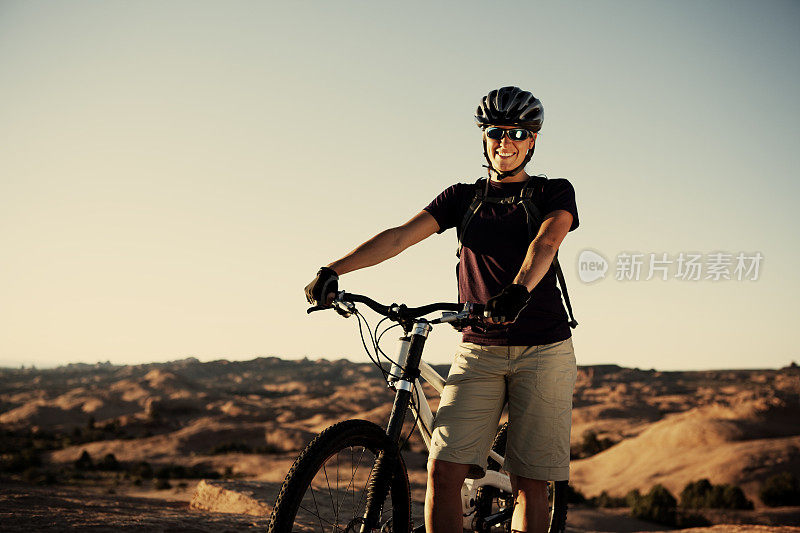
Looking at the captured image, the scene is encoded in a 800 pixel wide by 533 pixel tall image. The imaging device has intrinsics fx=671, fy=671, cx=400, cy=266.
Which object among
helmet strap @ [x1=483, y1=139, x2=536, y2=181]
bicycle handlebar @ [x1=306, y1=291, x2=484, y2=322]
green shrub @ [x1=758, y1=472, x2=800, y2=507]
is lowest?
green shrub @ [x1=758, y1=472, x2=800, y2=507]

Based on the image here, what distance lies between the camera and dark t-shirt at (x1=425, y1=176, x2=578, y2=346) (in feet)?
11.3

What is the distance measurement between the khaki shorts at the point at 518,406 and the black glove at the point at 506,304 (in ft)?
1.94

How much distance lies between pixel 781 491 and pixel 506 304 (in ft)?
60.9

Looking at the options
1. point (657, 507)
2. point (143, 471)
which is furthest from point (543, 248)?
point (143, 471)

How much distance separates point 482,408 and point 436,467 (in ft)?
1.24

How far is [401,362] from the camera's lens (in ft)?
11.1

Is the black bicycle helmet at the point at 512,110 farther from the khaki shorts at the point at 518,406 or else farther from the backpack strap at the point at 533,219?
the khaki shorts at the point at 518,406

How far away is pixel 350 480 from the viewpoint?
3.39 m

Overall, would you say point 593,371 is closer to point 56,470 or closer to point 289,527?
point 56,470

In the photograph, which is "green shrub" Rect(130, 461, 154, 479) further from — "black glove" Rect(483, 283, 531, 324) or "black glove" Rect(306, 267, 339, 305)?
"black glove" Rect(483, 283, 531, 324)

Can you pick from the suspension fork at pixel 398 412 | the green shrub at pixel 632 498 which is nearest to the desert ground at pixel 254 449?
the green shrub at pixel 632 498

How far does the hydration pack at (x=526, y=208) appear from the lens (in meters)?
3.48

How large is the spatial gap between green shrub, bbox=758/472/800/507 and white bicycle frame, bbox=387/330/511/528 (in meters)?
16.7

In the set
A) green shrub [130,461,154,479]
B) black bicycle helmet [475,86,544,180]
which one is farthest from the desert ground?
black bicycle helmet [475,86,544,180]
